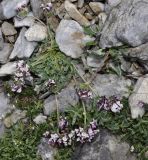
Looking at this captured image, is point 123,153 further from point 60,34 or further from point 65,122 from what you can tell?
point 60,34

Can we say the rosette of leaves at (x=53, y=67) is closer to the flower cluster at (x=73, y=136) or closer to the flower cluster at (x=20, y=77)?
the flower cluster at (x=20, y=77)

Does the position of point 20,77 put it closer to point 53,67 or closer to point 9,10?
point 53,67

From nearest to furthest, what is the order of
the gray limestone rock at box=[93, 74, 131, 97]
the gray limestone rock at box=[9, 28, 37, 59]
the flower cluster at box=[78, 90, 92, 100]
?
1. the flower cluster at box=[78, 90, 92, 100]
2. the gray limestone rock at box=[93, 74, 131, 97]
3. the gray limestone rock at box=[9, 28, 37, 59]

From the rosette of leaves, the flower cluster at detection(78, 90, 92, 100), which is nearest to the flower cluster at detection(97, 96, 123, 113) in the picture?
the flower cluster at detection(78, 90, 92, 100)

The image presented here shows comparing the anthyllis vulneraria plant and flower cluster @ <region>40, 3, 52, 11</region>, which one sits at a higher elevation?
flower cluster @ <region>40, 3, 52, 11</region>

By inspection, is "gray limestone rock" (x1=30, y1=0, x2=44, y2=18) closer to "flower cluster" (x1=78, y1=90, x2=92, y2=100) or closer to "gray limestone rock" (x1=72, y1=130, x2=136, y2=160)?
"flower cluster" (x1=78, y1=90, x2=92, y2=100)

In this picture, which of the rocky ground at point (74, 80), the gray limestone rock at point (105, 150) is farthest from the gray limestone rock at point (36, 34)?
the gray limestone rock at point (105, 150)

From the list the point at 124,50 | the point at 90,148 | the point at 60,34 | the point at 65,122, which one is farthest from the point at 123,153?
the point at 60,34
